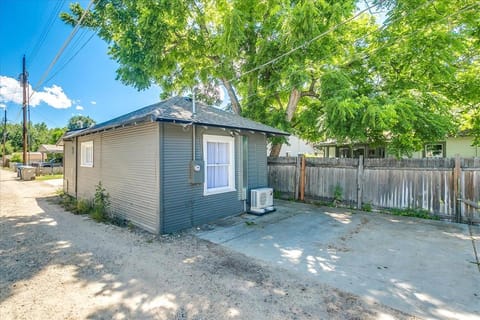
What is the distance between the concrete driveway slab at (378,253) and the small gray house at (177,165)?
0.77 metres

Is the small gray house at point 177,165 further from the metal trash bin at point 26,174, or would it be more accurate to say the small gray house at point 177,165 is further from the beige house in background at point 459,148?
the metal trash bin at point 26,174

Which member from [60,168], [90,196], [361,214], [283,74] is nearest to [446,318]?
[361,214]

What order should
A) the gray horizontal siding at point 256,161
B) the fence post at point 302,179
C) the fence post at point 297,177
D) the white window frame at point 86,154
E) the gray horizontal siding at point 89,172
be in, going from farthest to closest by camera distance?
the fence post at point 297,177 → the fence post at point 302,179 → the white window frame at point 86,154 → the gray horizontal siding at point 89,172 → the gray horizontal siding at point 256,161

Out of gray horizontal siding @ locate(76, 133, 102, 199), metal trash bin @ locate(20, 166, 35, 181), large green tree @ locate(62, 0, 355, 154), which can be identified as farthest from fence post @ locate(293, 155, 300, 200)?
metal trash bin @ locate(20, 166, 35, 181)

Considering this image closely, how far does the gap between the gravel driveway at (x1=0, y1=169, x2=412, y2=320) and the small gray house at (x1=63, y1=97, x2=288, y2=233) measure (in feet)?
2.81

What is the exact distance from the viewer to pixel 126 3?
30.4 feet

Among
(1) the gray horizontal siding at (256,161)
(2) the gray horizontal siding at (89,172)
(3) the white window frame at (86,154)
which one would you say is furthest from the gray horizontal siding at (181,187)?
(3) the white window frame at (86,154)

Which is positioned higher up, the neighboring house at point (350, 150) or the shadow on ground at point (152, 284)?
the neighboring house at point (350, 150)

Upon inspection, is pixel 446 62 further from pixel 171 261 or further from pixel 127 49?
pixel 127 49

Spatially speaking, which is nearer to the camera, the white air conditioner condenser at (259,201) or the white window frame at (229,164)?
the white window frame at (229,164)

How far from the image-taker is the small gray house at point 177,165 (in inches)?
218

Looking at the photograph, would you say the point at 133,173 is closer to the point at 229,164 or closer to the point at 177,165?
the point at 177,165

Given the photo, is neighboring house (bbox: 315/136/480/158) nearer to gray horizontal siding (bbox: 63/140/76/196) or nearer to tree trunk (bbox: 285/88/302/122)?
tree trunk (bbox: 285/88/302/122)

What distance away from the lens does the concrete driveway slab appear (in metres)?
3.05
